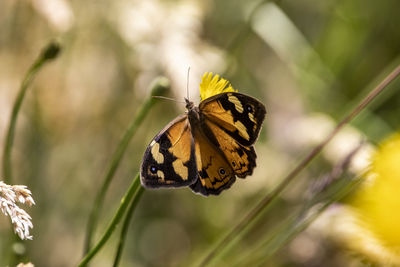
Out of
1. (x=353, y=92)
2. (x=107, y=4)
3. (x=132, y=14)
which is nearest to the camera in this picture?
(x=132, y=14)

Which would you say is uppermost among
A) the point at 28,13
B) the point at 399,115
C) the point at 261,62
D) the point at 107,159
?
the point at 261,62

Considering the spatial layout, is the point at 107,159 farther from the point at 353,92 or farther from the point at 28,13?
the point at 353,92

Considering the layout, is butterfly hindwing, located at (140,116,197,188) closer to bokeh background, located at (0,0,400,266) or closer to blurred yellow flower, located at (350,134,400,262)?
blurred yellow flower, located at (350,134,400,262)

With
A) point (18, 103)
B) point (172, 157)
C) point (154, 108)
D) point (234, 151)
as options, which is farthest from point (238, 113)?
point (154, 108)

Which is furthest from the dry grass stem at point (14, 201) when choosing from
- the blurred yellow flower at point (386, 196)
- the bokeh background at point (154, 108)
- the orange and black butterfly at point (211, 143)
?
the bokeh background at point (154, 108)

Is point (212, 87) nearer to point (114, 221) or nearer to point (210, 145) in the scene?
point (210, 145)

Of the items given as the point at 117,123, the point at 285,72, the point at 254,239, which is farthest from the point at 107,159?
the point at 285,72

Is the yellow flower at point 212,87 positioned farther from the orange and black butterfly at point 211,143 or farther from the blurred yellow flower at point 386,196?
the blurred yellow flower at point 386,196
